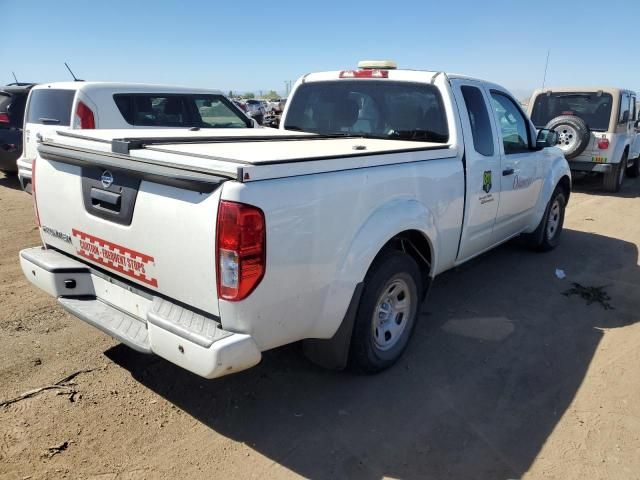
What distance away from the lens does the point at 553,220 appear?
6.21m

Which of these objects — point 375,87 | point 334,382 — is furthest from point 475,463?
point 375,87

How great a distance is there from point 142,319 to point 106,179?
771 mm

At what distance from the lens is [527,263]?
5719 millimetres

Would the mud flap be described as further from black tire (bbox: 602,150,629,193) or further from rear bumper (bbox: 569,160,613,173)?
black tire (bbox: 602,150,629,193)

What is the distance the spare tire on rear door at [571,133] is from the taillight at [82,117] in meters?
7.94

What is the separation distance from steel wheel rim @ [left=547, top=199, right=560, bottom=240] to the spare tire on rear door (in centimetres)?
396

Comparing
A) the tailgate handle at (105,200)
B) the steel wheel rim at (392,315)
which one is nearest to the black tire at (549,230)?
the steel wheel rim at (392,315)

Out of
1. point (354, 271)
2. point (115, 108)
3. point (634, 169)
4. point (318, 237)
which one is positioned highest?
point (115, 108)

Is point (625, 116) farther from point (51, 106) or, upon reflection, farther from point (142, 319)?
point (142, 319)

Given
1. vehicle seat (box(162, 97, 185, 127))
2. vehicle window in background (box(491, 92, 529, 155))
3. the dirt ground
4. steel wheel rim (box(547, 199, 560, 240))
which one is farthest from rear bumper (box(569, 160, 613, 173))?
vehicle seat (box(162, 97, 185, 127))

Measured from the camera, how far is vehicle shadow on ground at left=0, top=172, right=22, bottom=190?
363 inches

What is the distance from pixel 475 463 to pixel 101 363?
2389mm

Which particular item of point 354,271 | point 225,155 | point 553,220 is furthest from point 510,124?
point 225,155

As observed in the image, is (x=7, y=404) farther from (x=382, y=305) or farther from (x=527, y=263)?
(x=527, y=263)
